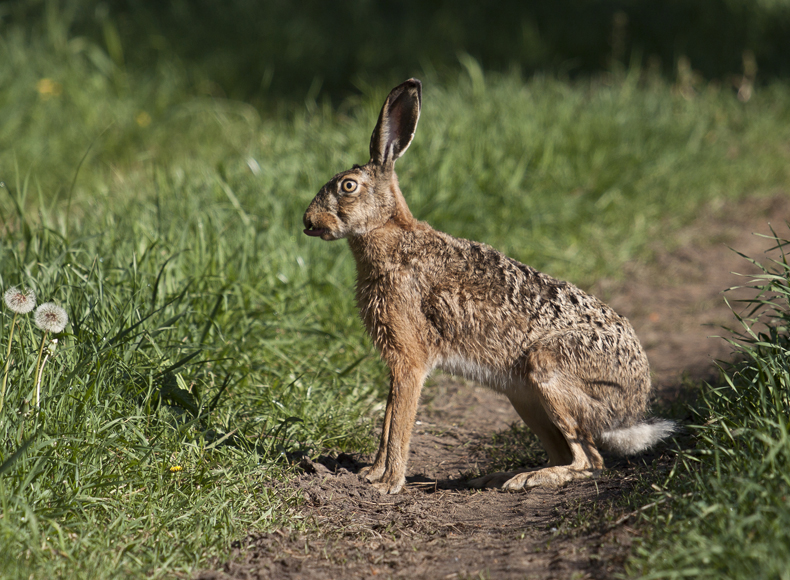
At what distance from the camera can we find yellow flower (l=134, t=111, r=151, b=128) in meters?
8.14

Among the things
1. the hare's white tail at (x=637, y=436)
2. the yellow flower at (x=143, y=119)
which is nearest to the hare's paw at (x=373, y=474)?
the hare's white tail at (x=637, y=436)

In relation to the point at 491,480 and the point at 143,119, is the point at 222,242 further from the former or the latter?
the point at 143,119

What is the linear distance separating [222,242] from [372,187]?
1.32 meters

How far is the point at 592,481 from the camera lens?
3.37 metres

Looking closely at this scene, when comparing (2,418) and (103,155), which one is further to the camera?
(103,155)

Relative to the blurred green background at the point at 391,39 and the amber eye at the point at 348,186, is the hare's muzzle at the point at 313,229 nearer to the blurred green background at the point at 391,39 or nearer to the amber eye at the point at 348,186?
the amber eye at the point at 348,186

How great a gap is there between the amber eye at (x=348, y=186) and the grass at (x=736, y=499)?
74.1 inches

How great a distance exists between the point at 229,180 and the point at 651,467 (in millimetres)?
3615

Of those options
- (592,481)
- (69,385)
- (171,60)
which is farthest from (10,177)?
(592,481)

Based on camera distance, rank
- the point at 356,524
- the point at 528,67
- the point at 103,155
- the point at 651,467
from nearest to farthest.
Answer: the point at 356,524 → the point at 651,467 → the point at 103,155 → the point at 528,67

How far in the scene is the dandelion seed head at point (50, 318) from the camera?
9.37 feet

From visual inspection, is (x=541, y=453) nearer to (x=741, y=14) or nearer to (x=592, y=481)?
(x=592, y=481)

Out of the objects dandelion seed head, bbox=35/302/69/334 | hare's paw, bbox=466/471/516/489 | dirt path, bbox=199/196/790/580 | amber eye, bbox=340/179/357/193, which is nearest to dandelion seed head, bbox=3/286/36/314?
dandelion seed head, bbox=35/302/69/334

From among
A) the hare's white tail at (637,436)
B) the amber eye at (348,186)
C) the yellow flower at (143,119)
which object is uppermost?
the amber eye at (348,186)
